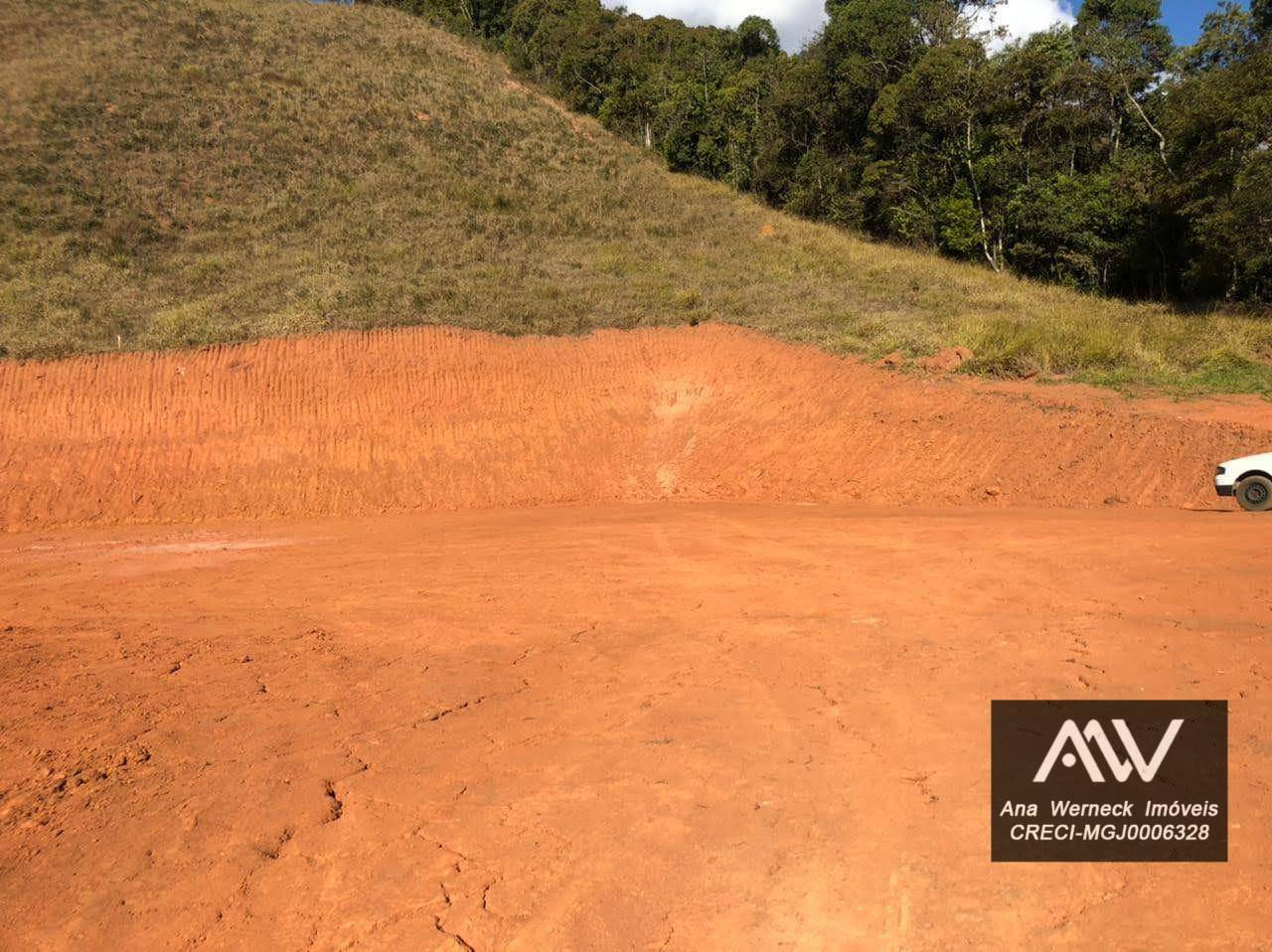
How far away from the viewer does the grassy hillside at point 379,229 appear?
52.2 feet

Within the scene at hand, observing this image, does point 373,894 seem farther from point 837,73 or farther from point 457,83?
point 457,83

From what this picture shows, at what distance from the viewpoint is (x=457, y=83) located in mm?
40906

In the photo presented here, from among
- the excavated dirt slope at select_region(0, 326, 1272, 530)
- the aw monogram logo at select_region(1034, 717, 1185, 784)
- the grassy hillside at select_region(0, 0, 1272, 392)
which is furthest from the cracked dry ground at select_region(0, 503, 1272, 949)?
the grassy hillside at select_region(0, 0, 1272, 392)

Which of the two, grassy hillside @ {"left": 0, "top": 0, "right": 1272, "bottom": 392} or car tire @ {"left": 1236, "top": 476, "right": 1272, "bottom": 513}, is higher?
grassy hillside @ {"left": 0, "top": 0, "right": 1272, "bottom": 392}

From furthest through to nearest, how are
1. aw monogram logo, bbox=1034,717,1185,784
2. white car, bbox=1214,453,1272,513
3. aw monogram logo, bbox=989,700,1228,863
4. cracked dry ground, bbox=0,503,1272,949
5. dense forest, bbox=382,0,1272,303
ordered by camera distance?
dense forest, bbox=382,0,1272,303 → white car, bbox=1214,453,1272,513 → aw monogram logo, bbox=1034,717,1185,784 → aw monogram logo, bbox=989,700,1228,863 → cracked dry ground, bbox=0,503,1272,949

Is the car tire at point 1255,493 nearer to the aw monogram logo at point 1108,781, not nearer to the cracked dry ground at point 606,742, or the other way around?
the cracked dry ground at point 606,742

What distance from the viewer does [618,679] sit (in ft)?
17.7

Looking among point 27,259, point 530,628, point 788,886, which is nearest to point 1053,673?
point 788,886

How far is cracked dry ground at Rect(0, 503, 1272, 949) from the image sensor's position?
3297 millimetres

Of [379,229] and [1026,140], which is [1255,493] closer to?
[379,229]

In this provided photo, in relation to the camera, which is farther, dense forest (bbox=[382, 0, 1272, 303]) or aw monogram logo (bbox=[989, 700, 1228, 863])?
dense forest (bbox=[382, 0, 1272, 303])

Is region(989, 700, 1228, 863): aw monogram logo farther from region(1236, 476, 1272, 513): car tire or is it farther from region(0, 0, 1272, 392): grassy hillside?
region(0, 0, 1272, 392): grassy hillside

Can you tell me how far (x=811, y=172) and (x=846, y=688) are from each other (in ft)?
103

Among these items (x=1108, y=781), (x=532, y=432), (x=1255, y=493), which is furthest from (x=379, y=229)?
(x=1108, y=781)
